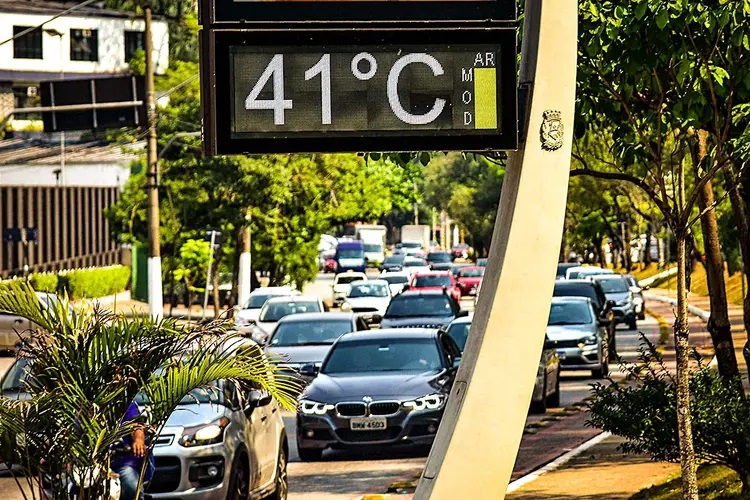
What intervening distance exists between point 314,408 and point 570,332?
36.1ft

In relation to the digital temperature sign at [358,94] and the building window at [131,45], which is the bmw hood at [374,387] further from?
the building window at [131,45]

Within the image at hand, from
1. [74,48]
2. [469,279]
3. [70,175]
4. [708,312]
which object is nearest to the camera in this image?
[708,312]

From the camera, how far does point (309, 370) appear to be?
67.1 feet

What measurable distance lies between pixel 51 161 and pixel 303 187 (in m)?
21.6

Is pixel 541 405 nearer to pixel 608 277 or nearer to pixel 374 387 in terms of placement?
pixel 374 387

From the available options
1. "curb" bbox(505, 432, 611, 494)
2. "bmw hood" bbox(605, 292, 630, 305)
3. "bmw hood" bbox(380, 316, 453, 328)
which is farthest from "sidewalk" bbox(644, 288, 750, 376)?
"curb" bbox(505, 432, 611, 494)

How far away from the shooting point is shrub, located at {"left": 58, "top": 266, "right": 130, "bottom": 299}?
184ft

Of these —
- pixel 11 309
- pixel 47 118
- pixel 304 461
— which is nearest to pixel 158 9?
pixel 47 118

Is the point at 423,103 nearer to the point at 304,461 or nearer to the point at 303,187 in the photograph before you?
the point at 304,461

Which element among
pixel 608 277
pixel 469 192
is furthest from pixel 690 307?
pixel 469 192

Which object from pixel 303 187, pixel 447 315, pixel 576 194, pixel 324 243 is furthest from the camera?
pixel 324 243

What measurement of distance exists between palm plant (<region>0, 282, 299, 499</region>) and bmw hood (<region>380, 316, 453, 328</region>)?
20816 mm

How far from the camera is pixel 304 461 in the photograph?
59.1ft

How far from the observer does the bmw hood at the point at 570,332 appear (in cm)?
2752
